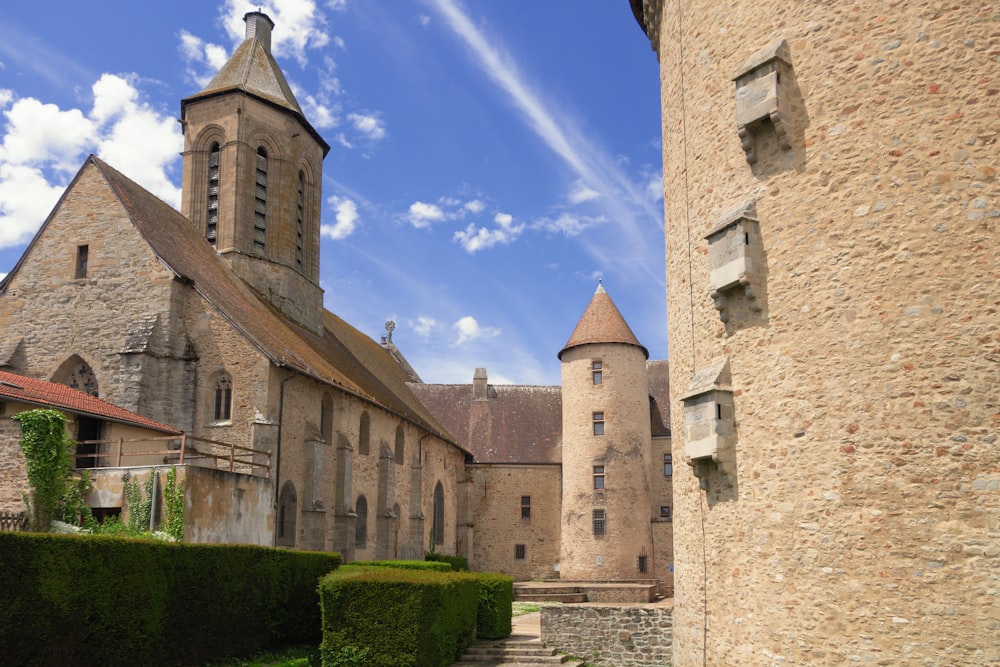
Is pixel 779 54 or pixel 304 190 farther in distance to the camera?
pixel 304 190

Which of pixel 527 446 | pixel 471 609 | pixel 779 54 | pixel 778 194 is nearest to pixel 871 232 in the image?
pixel 778 194

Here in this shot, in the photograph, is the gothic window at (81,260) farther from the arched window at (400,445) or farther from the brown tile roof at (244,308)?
the arched window at (400,445)

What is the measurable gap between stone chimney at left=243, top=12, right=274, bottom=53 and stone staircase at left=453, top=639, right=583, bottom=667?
85.7 ft

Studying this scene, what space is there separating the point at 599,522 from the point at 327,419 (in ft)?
42.2

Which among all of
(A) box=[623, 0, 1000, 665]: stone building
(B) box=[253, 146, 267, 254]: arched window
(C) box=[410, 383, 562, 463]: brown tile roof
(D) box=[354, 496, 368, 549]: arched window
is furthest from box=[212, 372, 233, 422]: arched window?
(C) box=[410, 383, 562, 463]: brown tile roof

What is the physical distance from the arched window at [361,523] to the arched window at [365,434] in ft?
5.15

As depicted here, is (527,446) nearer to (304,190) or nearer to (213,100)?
(304,190)

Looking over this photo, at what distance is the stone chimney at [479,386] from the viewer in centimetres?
4328

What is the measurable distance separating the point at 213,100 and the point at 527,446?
19350mm

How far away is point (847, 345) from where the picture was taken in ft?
30.3

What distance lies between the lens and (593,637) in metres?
18.4

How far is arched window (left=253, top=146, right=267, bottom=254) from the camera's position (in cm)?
3184

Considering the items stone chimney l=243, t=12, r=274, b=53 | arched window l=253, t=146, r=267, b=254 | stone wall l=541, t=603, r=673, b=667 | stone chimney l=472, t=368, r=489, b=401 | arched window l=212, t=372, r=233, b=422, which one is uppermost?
stone chimney l=243, t=12, r=274, b=53

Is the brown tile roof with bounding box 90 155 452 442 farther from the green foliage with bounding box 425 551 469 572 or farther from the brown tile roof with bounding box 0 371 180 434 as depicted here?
the green foliage with bounding box 425 551 469 572
